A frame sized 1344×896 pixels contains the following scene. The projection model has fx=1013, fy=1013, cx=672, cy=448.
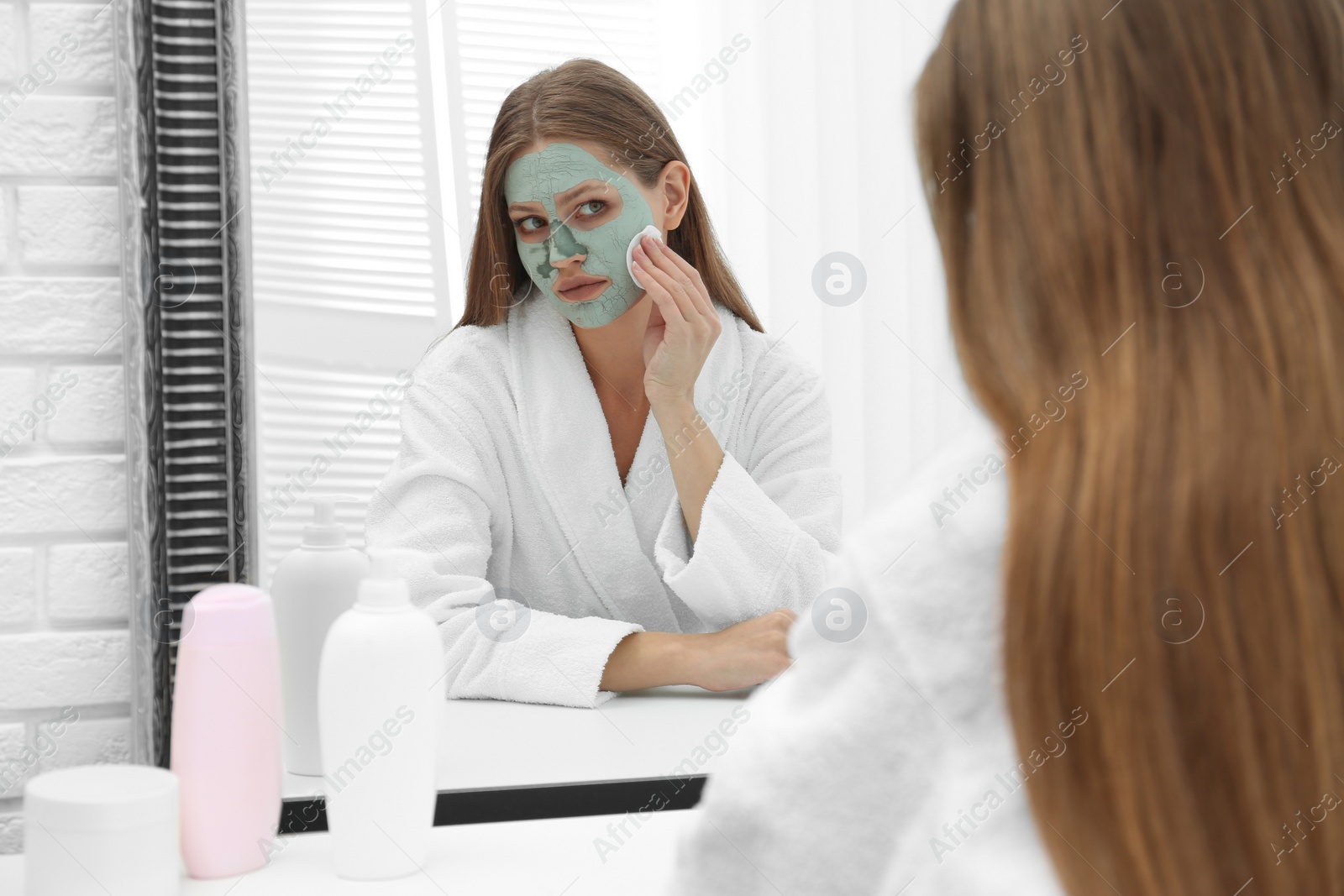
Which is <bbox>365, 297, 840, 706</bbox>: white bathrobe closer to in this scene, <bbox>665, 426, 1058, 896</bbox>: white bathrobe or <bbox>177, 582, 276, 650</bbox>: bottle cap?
<bbox>177, 582, 276, 650</bbox>: bottle cap

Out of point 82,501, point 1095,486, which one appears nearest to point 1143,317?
point 1095,486

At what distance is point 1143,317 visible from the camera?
0.37 m

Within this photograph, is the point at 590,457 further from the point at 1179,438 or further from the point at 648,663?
the point at 1179,438

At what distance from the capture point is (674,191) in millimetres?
755

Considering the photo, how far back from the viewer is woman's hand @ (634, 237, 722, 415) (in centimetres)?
75

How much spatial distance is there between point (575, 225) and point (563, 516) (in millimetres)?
218

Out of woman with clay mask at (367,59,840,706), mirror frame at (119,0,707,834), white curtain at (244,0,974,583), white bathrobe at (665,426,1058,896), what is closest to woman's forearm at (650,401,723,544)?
woman with clay mask at (367,59,840,706)

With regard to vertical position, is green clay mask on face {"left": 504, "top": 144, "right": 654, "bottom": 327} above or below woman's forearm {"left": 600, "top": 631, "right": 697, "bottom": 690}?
above

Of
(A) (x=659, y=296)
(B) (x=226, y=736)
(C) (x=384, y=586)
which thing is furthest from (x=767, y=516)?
(B) (x=226, y=736)

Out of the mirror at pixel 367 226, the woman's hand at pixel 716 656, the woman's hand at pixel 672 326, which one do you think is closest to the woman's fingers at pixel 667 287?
the woman's hand at pixel 672 326

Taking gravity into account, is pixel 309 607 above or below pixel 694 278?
below

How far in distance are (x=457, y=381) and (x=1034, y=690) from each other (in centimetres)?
52

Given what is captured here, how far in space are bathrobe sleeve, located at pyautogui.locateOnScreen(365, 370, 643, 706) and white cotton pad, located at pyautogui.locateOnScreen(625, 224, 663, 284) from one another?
161 mm

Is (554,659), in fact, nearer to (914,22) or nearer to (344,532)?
(344,532)
